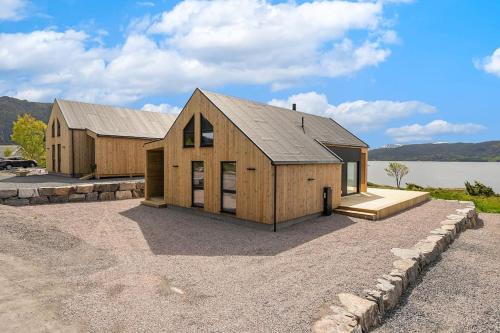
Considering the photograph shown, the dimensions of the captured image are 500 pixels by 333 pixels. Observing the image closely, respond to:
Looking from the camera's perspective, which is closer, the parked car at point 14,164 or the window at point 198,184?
the window at point 198,184

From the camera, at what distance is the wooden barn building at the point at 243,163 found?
39.0 ft

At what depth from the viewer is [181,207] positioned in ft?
50.7

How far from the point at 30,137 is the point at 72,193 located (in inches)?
1259

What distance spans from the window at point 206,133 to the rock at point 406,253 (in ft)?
27.7

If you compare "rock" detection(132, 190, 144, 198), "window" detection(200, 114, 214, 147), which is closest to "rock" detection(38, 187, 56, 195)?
"rock" detection(132, 190, 144, 198)

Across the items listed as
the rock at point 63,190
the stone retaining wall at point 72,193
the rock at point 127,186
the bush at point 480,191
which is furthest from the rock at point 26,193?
the bush at point 480,191

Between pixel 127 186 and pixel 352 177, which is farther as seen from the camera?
pixel 352 177

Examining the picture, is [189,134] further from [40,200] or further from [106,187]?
[40,200]

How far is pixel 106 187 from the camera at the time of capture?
1828cm

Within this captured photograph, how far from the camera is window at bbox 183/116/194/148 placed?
14945 mm

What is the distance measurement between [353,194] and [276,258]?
12583 millimetres

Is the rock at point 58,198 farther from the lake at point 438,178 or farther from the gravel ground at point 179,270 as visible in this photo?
the lake at point 438,178

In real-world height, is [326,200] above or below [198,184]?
below

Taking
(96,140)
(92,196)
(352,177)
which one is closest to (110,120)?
(96,140)
